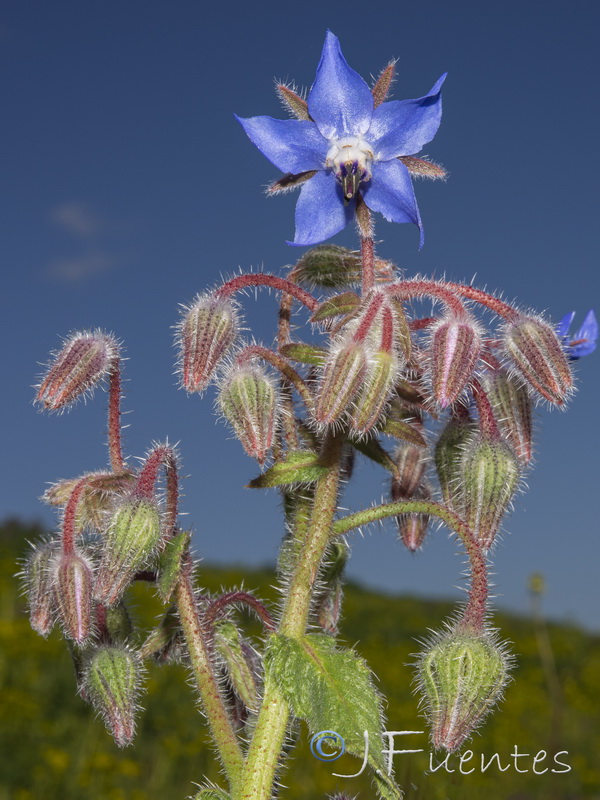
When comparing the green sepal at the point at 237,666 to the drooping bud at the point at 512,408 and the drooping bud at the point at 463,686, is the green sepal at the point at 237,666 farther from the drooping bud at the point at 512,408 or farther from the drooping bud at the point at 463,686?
the drooping bud at the point at 512,408

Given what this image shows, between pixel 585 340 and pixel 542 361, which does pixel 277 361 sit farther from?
pixel 585 340

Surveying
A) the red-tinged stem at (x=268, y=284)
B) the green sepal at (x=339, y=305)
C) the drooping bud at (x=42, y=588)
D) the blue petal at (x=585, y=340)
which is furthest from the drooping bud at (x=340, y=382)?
the blue petal at (x=585, y=340)

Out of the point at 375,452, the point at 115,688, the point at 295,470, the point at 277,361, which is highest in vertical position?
the point at 277,361

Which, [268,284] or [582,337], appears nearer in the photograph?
[268,284]

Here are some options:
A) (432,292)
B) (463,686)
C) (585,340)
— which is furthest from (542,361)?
(463,686)

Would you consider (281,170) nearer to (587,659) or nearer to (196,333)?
(196,333)

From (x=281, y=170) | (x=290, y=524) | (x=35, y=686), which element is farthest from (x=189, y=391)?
(x=35, y=686)
